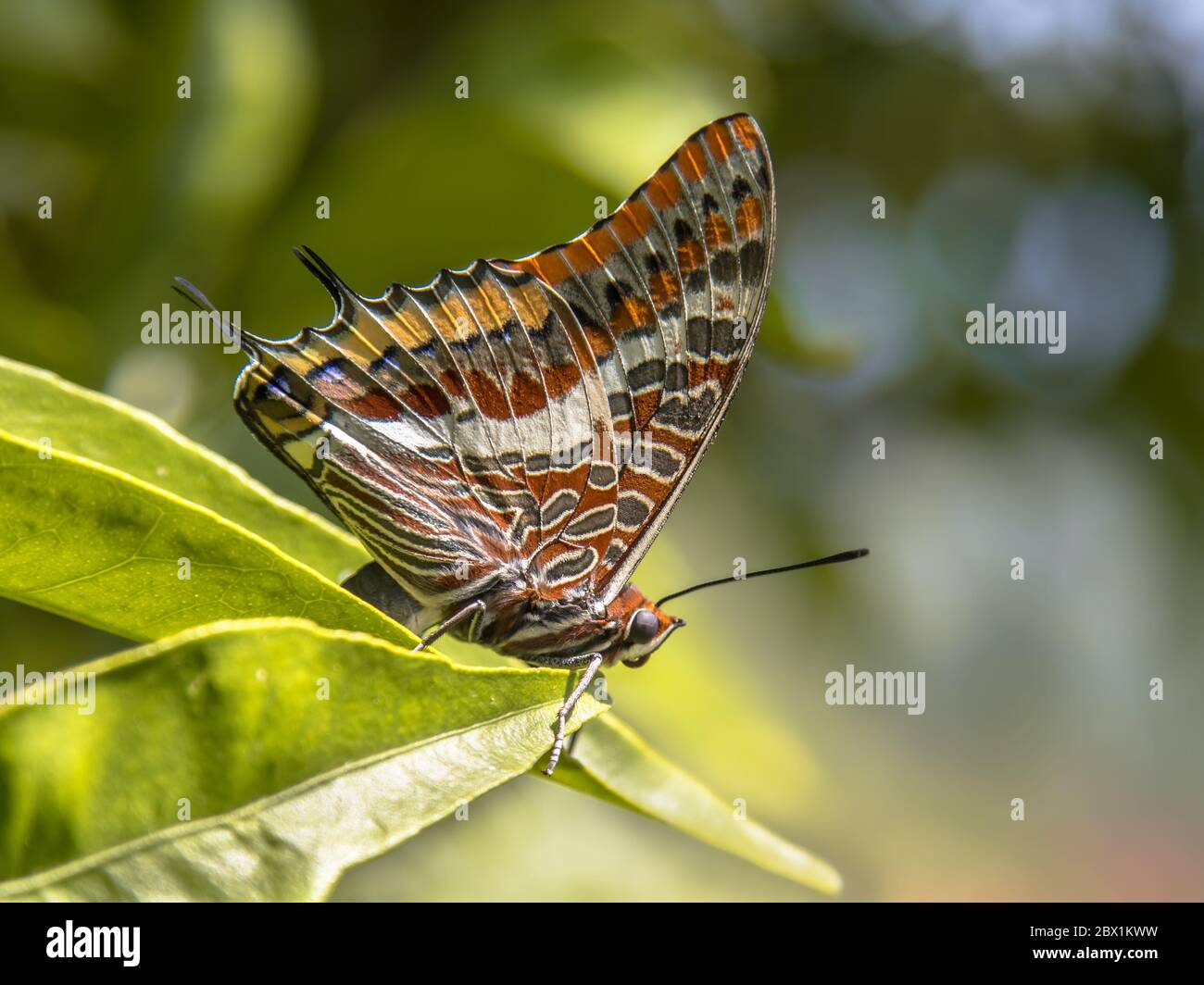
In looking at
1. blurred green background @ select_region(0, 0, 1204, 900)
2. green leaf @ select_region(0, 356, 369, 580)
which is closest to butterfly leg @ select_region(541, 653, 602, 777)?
green leaf @ select_region(0, 356, 369, 580)

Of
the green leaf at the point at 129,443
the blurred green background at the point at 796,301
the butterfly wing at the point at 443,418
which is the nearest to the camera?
the green leaf at the point at 129,443

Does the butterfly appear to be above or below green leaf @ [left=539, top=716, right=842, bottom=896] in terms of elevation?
above

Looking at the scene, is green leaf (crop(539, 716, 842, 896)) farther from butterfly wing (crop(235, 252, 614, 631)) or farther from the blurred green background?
the blurred green background

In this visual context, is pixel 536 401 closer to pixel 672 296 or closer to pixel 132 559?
pixel 672 296

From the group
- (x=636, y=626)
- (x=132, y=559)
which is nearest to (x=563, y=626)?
(x=636, y=626)

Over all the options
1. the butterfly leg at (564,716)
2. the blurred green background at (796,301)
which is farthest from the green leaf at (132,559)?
the blurred green background at (796,301)

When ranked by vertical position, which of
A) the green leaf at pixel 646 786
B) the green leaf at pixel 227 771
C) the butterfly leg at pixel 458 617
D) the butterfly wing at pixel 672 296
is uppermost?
the butterfly wing at pixel 672 296

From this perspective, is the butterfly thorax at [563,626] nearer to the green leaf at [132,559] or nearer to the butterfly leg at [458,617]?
the butterfly leg at [458,617]
